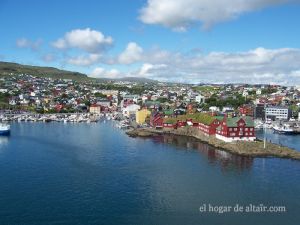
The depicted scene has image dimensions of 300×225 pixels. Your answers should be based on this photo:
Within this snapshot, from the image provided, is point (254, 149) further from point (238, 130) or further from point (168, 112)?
point (168, 112)

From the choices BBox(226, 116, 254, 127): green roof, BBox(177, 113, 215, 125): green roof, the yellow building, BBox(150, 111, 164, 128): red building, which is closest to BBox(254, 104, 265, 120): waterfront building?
the yellow building

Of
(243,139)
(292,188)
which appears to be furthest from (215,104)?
(292,188)

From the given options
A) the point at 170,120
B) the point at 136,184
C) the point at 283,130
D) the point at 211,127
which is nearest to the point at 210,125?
the point at 211,127

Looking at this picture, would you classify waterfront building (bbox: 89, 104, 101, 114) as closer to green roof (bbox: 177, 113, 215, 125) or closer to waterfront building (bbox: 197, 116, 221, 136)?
green roof (bbox: 177, 113, 215, 125)

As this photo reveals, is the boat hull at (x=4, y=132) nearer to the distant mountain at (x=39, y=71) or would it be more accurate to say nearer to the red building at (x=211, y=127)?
Answer: the red building at (x=211, y=127)

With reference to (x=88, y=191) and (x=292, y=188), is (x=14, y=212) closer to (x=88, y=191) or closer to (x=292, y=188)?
(x=88, y=191)

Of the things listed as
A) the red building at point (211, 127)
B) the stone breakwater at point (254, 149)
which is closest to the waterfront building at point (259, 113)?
the red building at point (211, 127)
